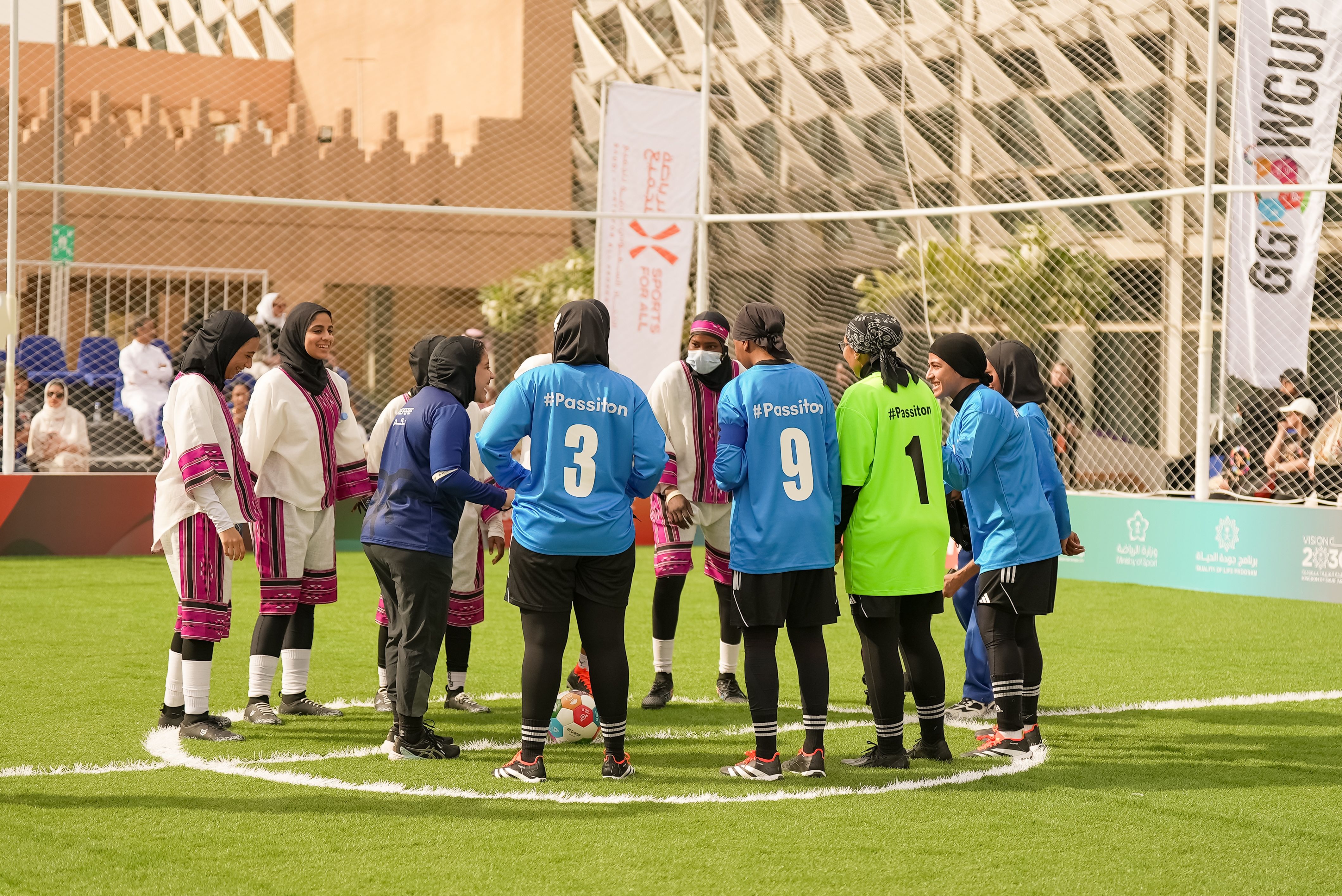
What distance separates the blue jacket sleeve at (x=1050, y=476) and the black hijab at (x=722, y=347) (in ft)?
4.85

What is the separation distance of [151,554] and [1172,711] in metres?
9.43

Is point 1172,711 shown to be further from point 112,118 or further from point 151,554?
point 112,118

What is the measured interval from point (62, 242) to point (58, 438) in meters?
1.99

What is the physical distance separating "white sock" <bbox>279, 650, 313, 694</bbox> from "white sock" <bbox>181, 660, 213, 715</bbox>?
1.87 feet

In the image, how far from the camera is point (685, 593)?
38.0ft

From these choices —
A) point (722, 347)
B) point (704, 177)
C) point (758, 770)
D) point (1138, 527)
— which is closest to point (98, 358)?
point (704, 177)

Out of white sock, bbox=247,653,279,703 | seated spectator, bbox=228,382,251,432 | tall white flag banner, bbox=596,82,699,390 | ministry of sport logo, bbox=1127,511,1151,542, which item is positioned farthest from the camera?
tall white flag banner, bbox=596,82,699,390

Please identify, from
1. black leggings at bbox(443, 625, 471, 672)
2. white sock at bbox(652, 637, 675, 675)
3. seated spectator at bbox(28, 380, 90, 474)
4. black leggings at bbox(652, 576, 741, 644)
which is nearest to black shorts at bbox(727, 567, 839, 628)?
black leggings at bbox(652, 576, 741, 644)

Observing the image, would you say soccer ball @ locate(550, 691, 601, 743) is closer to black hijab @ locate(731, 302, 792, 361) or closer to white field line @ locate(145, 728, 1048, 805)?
white field line @ locate(145, 728, 1048, 805)

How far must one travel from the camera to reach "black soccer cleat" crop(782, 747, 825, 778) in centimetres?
570

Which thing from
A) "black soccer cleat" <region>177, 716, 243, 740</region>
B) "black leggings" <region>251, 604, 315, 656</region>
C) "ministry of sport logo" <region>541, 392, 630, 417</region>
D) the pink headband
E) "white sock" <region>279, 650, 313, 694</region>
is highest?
the pink headband

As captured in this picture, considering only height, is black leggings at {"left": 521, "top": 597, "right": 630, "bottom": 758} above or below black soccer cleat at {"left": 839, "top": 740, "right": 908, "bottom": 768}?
above

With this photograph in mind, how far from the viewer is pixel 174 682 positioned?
21.0 ft

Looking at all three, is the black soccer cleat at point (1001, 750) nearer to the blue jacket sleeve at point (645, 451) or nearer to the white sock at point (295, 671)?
the blue jacket sleeve at point (645, 451)
